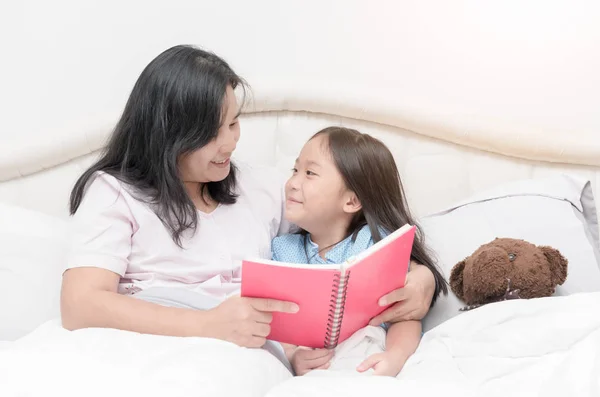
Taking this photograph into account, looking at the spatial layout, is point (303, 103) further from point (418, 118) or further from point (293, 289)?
point (293, 289)

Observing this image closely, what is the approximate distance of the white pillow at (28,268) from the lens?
4.17 feet

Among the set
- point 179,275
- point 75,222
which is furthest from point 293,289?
point 75,222

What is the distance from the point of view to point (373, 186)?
4.30ft

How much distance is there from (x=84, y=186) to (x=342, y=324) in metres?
0.51

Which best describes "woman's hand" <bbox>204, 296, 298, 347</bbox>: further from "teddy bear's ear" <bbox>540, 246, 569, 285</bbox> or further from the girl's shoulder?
"teddy bear's ear" <bbox>540, 246, 569, 285</bbox>

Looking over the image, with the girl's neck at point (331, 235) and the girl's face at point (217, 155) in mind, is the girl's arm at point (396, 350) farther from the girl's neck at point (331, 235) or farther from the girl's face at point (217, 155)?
the girl's face at point (217, 155)

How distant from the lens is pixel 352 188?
1.31 metres

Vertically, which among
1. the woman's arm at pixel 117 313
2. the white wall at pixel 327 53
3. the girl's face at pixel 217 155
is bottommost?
the woman's arm at pixel 117 313

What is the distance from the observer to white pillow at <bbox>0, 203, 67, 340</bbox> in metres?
1.27

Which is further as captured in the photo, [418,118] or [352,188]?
[418,118]

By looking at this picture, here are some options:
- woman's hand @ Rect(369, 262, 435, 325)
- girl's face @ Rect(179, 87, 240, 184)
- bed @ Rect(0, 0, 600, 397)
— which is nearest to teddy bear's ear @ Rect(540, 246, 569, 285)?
bed @ Rect(0, 0, 600, 397)

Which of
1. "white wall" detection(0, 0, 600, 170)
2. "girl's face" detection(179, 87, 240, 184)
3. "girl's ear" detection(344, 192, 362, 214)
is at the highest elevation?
"white wall" detection(0, 0, 600, 170)

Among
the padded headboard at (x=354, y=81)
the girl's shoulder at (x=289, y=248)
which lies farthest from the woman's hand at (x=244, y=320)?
the padded headboard at (x=354, y=81)

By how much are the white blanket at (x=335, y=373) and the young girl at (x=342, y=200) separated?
27 cm
